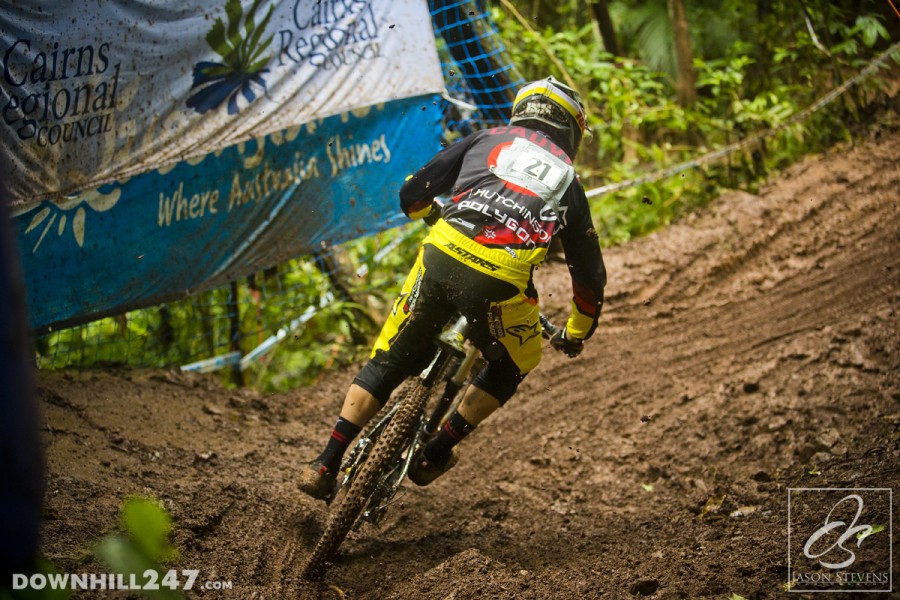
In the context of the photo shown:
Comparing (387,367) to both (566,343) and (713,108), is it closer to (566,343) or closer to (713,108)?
(566,343)

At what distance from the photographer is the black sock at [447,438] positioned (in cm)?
376

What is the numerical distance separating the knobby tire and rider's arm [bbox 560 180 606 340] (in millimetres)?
964

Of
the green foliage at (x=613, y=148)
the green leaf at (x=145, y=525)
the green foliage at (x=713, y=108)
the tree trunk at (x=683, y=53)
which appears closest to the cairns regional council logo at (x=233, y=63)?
the green foliage at (x=613, y=148)

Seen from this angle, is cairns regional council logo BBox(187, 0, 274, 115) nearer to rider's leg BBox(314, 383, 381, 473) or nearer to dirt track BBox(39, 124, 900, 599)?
dirt track BBox(39, 124, 900, 599)

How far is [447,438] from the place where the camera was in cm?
379

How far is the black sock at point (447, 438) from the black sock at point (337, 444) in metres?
0.43

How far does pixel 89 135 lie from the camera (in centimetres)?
473

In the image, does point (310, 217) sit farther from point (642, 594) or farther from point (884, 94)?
point (884, 94)

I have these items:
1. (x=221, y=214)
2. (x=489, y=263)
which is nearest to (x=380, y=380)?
(x=489, y=263)

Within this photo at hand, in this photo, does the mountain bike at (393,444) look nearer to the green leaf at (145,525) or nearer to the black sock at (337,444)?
the black sock at (337,444)

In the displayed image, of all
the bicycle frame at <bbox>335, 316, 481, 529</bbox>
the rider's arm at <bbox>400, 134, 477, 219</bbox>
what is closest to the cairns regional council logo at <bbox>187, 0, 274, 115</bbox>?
the rider's arm at <bbox>400, 134, 477, 219</bbox>

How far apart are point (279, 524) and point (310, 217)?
259 centimetres

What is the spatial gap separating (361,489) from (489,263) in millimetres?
1116

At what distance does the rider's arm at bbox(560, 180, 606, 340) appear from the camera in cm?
352
